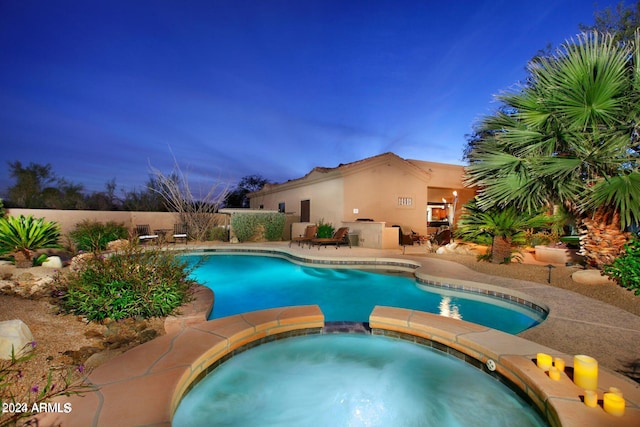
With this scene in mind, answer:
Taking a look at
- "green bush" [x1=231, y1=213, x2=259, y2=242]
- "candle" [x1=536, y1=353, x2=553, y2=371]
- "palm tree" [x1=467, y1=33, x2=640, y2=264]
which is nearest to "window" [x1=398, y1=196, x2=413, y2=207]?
"green bush" [x1=231, y1=213, x2=259, y2=242]

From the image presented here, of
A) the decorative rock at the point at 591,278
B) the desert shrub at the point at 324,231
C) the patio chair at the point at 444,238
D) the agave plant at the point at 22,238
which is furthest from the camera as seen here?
the desert shrub at the point at 324,231

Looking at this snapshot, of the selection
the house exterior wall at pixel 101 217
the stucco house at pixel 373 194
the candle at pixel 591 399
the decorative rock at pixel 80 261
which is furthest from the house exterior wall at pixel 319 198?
the candle at pixel 591 399

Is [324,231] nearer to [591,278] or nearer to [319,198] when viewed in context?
[319,198]

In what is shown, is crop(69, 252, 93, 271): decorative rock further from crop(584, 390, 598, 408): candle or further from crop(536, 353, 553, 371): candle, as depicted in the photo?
crop(584, 390, 598, 408): candle

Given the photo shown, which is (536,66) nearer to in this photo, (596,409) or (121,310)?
(596,409)

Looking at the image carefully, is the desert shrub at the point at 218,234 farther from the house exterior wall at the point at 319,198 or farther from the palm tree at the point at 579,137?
the palm tree at the point at 579,137

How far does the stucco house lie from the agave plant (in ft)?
32.2

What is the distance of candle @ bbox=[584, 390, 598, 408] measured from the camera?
Answer: 6.53ft

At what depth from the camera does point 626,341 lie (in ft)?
10.6

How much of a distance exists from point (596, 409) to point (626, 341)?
6.49 ft

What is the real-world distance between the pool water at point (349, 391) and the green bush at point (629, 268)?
3.96m

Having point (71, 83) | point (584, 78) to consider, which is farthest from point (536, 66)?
point (71, 83)

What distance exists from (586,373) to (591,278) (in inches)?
177

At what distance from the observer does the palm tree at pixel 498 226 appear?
714 cm
